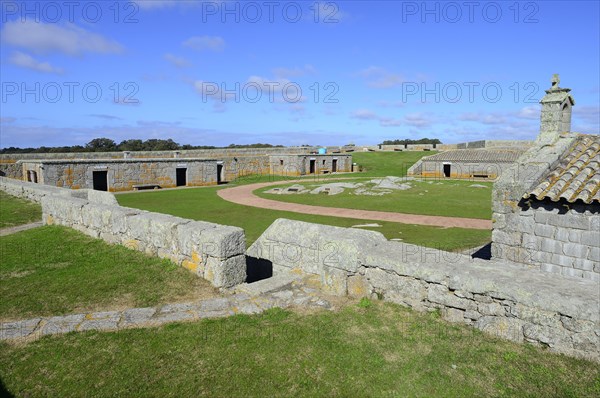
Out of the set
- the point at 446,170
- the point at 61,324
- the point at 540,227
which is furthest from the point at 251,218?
the point at 446,170

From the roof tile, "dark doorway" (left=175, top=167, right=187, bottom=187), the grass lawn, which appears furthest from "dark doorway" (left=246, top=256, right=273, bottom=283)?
"dark doorway" (left=175, top=167, right=187, bottom=187)

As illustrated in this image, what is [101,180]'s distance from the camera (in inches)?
1145

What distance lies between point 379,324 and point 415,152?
50.8 meters

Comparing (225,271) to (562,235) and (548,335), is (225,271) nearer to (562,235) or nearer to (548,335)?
(548,335)

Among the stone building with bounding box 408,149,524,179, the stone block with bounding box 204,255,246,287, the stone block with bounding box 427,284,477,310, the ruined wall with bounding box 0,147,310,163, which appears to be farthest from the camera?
the stone building with bounding box 408,149,524,179

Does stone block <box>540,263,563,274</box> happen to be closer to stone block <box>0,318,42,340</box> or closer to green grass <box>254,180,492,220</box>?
stone block <box>0,318,42,340</box>

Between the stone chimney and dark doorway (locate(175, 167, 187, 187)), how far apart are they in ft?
88.9

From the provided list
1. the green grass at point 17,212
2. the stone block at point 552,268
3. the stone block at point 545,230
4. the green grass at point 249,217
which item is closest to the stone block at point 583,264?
the stone block at point 552,268

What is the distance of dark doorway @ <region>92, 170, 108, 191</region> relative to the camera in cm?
2839

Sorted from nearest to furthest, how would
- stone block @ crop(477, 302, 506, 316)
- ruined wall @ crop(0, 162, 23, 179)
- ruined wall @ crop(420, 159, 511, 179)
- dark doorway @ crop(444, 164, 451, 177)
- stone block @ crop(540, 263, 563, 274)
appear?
stone block @ crop(477, 302, 506, 316) < stone block @ crop(540, 263, 563, 274) < ruined wall @ crop(0, 162, 23, 179) < ruined wall @ crop(420, 159, 511, 179) < dark doorway @ crop(444, 164, 451, 177)

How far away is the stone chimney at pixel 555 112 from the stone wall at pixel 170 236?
8022 millimetres

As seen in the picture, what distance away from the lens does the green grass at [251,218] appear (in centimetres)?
1313

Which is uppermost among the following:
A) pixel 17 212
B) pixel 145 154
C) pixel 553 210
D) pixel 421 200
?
pixel 145 154

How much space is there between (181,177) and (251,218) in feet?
59.1
